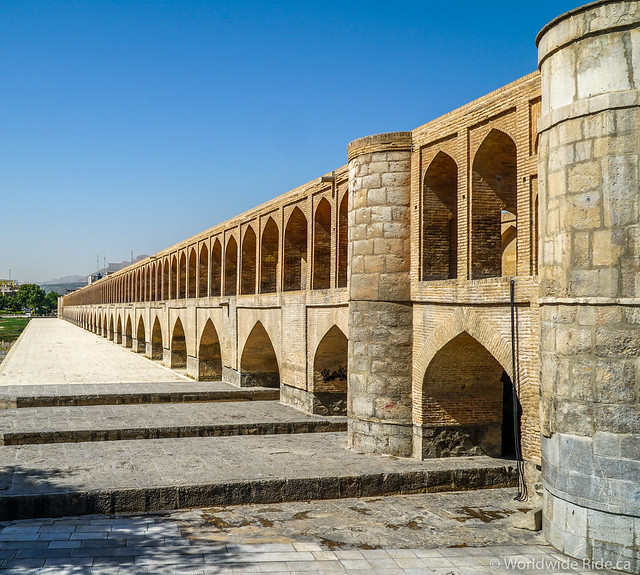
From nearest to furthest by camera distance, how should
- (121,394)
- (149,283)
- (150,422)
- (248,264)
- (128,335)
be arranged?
(150,422) < (121,394) < (248,264) < (149,283) < (128,335)

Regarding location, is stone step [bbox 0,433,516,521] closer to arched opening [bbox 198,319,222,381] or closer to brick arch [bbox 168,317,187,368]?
arched opening [bbox 198,319,222,381]

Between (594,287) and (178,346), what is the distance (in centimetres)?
1939

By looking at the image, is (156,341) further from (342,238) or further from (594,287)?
(594,287)

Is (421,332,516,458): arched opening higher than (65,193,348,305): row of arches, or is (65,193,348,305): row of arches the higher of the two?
(65,193,348,305): row of arches

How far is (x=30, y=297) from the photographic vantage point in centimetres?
12188

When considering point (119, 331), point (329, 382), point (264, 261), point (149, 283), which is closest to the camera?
point (329, 382)

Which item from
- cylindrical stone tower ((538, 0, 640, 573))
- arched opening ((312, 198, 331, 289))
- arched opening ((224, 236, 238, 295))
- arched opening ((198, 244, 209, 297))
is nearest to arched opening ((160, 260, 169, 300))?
arched opening ((198, 244, 209, 297))

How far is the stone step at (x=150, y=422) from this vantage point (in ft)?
35.2

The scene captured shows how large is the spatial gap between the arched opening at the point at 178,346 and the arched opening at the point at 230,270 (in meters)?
5.06

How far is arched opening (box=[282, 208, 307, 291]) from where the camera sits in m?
14.6

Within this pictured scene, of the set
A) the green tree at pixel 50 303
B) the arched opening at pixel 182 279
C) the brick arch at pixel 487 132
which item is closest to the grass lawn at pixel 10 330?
Result: the arched opening at pixel 182 279

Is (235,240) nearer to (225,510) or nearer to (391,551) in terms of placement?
(225,510)

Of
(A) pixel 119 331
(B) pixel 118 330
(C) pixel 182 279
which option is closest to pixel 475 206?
(C) pixel 182 279

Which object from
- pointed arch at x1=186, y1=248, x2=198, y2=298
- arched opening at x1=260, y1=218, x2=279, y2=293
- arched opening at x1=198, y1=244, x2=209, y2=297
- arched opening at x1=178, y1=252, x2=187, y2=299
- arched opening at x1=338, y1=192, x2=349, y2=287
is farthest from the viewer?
arched opening at x1=178, y1=252, x2=187, y2=299
